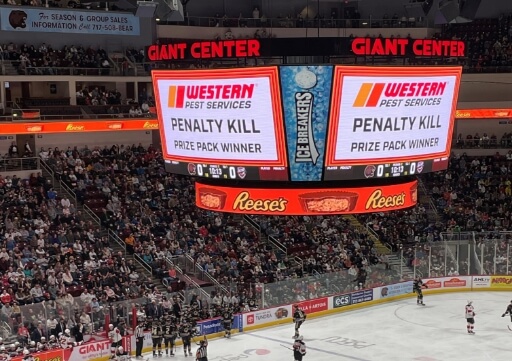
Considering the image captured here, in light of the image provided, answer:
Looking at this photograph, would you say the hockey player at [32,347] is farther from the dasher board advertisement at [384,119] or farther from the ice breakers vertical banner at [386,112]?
the ice breakers vertical banner at [386,112]

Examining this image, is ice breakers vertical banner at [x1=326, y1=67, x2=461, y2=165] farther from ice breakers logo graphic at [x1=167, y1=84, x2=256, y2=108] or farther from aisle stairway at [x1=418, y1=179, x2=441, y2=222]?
aisle stairway at [x1=418, y1=179, x2=441, y2=222]

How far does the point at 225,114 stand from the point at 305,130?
230 centimetres

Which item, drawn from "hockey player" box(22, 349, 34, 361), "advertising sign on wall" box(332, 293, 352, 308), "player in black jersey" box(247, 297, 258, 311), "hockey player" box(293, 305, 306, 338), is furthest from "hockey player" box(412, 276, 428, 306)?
"hockey player" box(22, 349, 34, 361)

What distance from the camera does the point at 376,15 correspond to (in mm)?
49875

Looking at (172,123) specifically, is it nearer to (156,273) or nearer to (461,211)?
(156,273)

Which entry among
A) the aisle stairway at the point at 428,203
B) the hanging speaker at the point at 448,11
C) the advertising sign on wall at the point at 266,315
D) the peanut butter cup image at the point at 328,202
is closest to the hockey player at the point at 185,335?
the advertising sign on wall at the point at 266,315

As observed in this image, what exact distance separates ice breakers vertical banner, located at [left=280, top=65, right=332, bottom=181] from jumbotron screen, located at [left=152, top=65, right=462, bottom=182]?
26 mm

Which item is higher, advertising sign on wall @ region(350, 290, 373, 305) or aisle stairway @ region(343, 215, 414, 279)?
aisle stairway @ region(343, 215, 414, 279)

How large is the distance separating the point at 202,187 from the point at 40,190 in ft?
40.4

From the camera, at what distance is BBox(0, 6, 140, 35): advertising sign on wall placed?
123ft

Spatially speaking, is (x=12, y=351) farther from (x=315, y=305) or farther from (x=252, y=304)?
(x=315, y=305)

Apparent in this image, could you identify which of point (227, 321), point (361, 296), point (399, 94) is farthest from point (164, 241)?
point (399, 94)

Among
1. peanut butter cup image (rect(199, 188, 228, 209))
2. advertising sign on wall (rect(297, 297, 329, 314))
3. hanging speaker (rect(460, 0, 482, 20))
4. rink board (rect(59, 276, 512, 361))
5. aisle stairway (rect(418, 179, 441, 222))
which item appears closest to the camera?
peanut butter cup image (rect(199, 188, 228, 209))

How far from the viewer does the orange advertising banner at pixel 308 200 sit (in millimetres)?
21703
